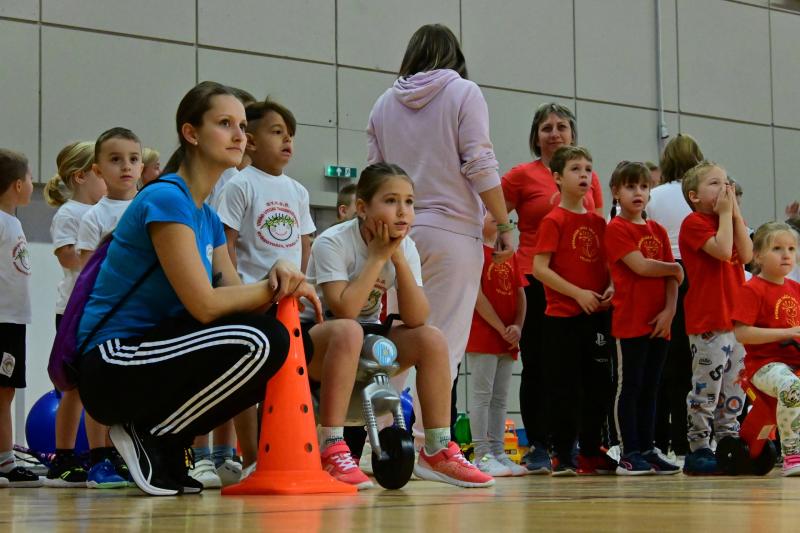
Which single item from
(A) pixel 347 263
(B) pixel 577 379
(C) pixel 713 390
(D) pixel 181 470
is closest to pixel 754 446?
(C) pixel 713 390

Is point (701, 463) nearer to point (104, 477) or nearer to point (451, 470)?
point (451, 470)

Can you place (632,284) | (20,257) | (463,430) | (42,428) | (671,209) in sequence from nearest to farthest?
(632,284)
(20,257)
(671,209)
(42,428)
(463,430)

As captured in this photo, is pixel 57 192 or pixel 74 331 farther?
pixel 57 192

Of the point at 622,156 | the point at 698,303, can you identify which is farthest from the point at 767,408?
the point at 622,156

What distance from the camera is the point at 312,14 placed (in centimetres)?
783

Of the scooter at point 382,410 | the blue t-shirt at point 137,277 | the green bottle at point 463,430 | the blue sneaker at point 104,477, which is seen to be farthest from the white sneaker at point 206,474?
the green bottle at point 463,430

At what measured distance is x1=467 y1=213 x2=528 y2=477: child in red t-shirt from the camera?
4715 mm

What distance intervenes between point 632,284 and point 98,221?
7.07 feet

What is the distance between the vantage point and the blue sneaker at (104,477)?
3604 millimetres

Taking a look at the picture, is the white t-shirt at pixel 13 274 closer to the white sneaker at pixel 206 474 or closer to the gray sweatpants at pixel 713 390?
the white sneaker at pixel 206 474

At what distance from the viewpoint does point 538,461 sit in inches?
180

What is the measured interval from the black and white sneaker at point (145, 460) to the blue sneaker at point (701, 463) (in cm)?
224

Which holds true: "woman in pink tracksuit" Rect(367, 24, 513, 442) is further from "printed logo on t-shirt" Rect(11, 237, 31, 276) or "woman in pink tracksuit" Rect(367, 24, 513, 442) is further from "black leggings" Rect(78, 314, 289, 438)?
"printed logo on t-shirt" Rect(11, 237, 31, 276)

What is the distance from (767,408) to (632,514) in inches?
106
